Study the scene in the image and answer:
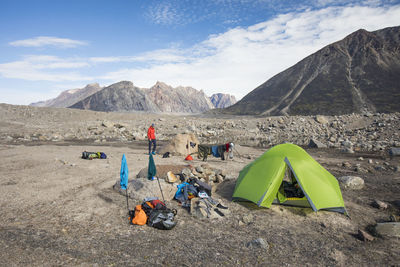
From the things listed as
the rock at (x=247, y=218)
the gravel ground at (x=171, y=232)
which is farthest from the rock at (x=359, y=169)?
the rock at (x=247, y=218)

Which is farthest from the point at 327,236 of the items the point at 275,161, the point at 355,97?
the point at 355,97

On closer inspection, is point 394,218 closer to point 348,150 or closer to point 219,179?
point 219,179

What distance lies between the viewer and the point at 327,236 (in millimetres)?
5695

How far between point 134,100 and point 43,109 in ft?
331

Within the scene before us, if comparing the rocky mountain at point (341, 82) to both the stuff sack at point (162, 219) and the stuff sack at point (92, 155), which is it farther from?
the stuff sack at point (162, 219)

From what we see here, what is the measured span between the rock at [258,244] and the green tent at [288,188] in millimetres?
1946

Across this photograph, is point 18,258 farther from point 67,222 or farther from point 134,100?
point 134,100

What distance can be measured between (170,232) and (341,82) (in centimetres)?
9505

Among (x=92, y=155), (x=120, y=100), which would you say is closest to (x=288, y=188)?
(x=92, y=155)

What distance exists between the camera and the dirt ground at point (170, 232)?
4.57 m

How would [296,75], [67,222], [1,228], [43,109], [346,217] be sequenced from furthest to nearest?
[296,75] < [43,109] < [346,217] < [67,222] < [1,228]

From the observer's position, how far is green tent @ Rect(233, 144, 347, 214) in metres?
6.87

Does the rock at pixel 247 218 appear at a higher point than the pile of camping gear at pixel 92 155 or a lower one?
lower

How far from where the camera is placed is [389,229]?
567 centimetres
